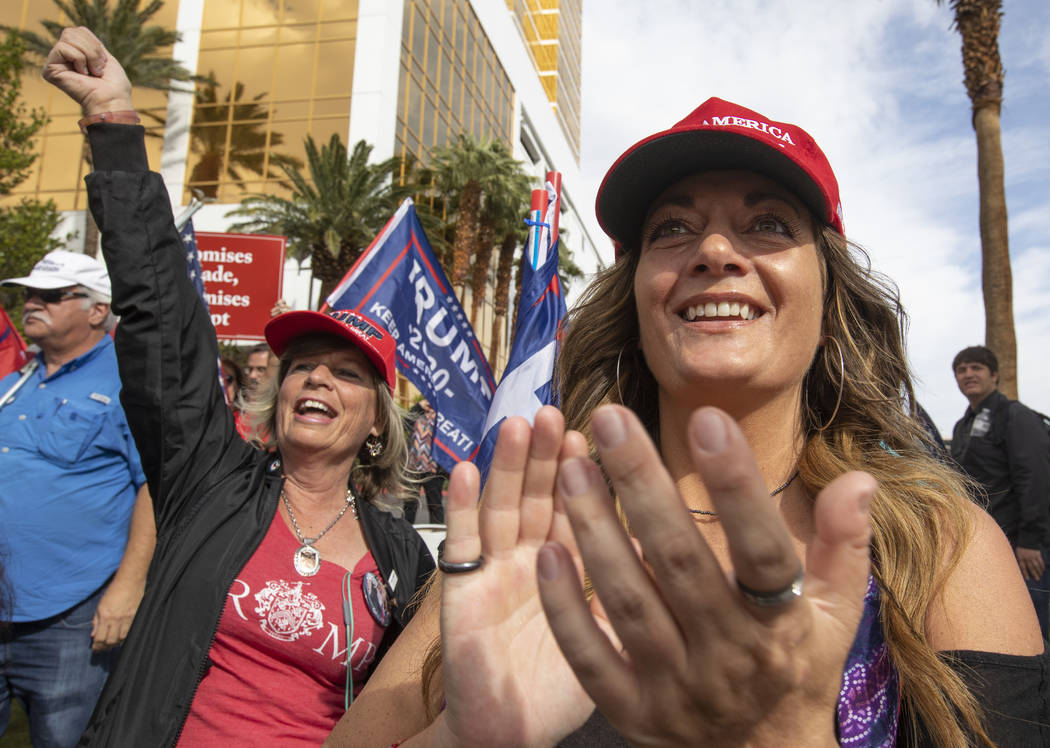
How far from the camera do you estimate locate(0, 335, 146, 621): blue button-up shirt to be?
3.09m

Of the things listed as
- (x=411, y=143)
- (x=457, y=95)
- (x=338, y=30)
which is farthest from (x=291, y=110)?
(x=457, y=95)

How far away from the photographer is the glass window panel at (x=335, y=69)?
82.0 ft

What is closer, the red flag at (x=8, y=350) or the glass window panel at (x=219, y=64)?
the red flag at (x=8, y=350)

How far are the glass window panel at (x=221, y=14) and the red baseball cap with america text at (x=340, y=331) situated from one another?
27690mm

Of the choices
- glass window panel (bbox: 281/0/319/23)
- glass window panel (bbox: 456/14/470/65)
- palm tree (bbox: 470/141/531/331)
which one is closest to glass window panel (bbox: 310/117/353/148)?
glass window panel (bbox: 281/0/319/23)

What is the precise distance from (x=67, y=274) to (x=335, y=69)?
24.2m

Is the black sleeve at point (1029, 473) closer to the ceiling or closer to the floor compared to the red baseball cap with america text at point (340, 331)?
closer to the floor

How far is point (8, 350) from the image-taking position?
4449 mm

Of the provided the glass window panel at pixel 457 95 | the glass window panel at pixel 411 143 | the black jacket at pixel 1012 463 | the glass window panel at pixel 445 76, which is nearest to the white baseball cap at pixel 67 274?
the black jacket at pixel 1012 463

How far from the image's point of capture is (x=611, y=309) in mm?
2025

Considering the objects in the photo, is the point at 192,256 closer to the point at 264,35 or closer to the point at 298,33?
the point at 298,33

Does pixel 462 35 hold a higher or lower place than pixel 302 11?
higher

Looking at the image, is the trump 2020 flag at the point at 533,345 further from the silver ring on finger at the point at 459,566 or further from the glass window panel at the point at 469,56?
the glass window panel at the point at 469,56

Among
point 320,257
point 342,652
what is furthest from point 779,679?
point 320,257
